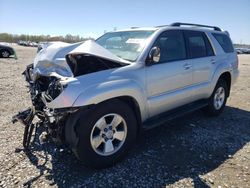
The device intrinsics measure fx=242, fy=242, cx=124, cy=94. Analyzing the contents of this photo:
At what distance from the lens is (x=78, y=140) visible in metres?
2.91

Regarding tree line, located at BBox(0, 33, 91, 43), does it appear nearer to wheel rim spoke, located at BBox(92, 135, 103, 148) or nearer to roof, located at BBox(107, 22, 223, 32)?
roof, located at BBox(107, 22, 223, 32)

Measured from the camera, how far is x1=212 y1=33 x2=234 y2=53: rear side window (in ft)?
18.1

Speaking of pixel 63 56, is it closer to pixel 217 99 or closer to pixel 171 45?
pixel 171 45

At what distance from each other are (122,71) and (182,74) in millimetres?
1396

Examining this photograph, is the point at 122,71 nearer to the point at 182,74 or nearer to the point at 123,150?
the point at 123,150

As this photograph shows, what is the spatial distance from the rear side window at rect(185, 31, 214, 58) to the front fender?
165cm

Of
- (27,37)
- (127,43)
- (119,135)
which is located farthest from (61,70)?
(27,37)

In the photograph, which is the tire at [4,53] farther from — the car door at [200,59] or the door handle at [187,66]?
the door handle at [187,66]

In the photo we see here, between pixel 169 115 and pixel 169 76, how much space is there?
2.19 feet

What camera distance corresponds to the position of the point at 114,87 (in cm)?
311

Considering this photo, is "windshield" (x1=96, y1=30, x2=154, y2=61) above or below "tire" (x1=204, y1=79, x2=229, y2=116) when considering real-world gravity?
above

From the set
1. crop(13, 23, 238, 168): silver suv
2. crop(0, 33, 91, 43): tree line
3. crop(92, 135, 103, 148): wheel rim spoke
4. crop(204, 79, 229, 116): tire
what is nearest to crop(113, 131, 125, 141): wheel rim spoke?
crop(13, 23, 238, 168): silver suv

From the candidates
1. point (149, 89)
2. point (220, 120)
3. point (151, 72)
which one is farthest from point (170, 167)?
point (220, 120)

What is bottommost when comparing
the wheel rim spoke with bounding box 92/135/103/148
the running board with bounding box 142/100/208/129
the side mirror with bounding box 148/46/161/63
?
the wheel rim spoke with bounding box 92/135/103/148
